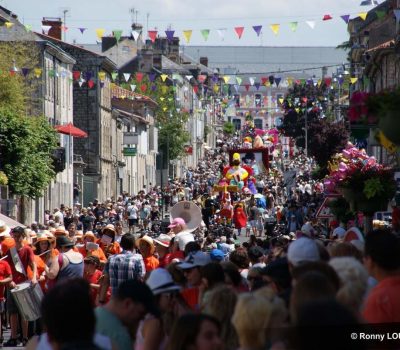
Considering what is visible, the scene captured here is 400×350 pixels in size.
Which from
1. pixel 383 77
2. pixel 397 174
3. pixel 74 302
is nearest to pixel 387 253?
pixel 74 302

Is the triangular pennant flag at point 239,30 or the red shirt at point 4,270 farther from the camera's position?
the triangular pennant flag at point 239,30

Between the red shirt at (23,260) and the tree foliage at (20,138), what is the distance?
3048 cm

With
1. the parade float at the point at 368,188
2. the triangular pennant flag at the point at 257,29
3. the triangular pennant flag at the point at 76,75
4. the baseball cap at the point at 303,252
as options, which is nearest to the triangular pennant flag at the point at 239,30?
the triangular pennant flag at the point at 257,29

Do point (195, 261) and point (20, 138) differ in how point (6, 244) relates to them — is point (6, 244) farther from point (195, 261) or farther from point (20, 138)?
point (20, 138)

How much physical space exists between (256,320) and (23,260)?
10.3 metres

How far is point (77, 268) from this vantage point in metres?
17.0

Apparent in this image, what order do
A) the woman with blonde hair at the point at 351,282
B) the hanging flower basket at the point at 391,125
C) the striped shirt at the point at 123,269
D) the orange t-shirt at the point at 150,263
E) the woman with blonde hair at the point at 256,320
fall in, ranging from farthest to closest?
the orange t-shirt at the point at 150,263
the striped shirt at the point at 123,269
the hanging flower basket at the point at 391,125
the woman with blonde hair at the point at 351,282
the woman with blonde hair at the point at 256,320

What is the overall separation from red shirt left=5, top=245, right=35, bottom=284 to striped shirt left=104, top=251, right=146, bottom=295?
2503mm

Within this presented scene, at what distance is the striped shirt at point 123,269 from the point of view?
1484cm

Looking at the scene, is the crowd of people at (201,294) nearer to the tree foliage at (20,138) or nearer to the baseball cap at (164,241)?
the baseball cap at (164,241)

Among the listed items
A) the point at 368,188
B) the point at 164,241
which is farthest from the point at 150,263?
the point at 368,188

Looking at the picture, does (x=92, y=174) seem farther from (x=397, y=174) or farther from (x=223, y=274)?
(x=223, y=274)

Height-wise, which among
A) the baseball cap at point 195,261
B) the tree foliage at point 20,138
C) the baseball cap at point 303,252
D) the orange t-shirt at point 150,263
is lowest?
the orange t-shirt at point 150,263

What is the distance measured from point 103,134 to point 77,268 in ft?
201
